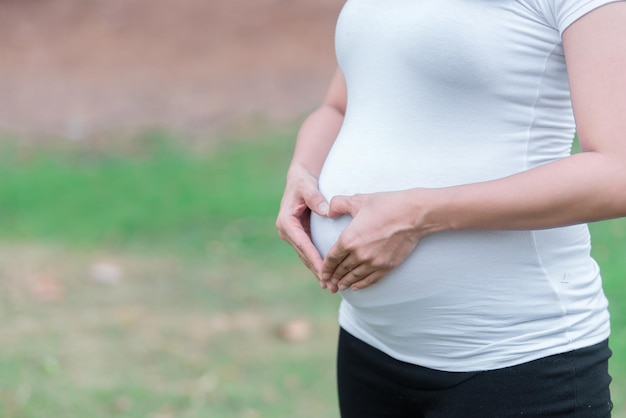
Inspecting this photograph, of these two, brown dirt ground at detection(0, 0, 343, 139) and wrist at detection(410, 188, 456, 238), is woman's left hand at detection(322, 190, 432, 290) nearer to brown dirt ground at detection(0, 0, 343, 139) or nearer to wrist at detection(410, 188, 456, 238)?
wrist at detection(410, 188, 456, 238)

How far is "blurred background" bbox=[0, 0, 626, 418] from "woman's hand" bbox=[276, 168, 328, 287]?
6.22ft

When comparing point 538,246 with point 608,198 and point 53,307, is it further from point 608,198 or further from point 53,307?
point 53,307

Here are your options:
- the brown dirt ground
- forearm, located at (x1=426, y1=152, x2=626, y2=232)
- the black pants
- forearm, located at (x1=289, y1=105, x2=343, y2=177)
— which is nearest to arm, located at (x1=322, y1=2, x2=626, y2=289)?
forearm, located at (x1=426, y1=152, x2=626, y2=232)

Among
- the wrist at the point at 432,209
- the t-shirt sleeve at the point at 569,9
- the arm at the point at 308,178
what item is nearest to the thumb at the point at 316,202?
the arm at the point at 308,178

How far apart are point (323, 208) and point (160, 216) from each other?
4027 mm

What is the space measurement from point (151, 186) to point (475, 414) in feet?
15.5

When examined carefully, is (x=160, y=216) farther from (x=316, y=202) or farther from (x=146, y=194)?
(x=316, y=202)

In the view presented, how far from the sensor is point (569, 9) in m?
1.31

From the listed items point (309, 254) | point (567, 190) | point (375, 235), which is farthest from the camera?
point (309, 254)

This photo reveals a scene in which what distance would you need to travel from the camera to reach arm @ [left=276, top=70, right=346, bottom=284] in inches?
64.5

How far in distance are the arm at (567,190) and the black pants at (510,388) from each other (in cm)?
27

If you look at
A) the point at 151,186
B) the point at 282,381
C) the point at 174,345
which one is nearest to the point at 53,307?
the point at 174,345

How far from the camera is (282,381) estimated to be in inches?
146

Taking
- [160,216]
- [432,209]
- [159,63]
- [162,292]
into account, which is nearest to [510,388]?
[432,209]
